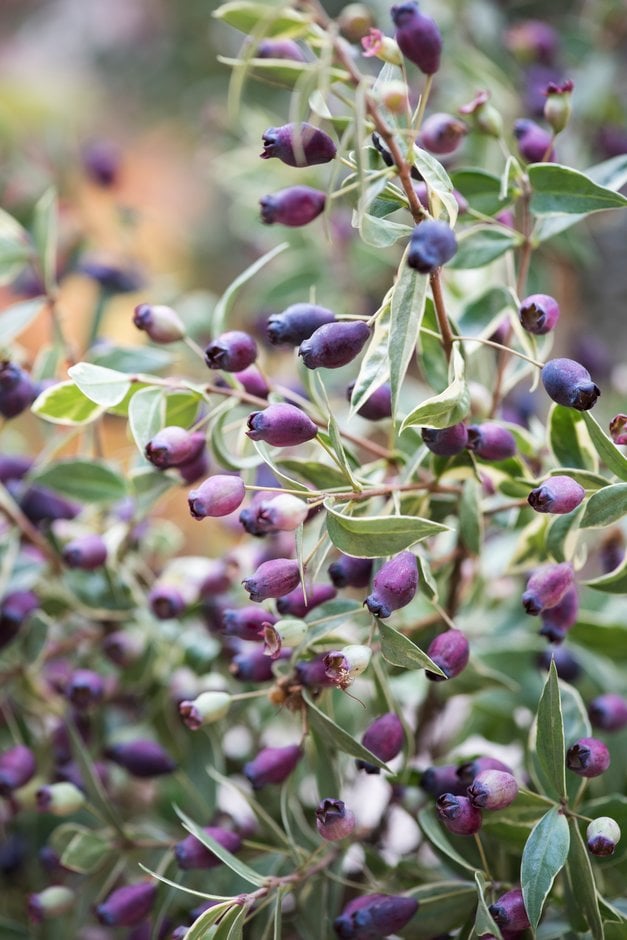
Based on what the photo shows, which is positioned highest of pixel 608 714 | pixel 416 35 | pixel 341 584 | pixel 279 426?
pixel 416 35

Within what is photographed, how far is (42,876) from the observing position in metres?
0.70

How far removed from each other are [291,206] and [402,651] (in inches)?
8.2

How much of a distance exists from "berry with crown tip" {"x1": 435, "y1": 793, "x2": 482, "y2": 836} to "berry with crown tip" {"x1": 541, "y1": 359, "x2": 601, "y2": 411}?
0.19 m

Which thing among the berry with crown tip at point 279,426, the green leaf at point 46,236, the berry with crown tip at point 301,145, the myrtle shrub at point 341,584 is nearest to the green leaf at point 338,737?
the myrtle shrub at point 341,584

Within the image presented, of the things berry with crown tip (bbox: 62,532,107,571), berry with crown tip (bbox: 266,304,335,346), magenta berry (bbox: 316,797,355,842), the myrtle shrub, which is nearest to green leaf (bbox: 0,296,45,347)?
the myrtle shrub

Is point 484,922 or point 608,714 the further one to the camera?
point 608,714

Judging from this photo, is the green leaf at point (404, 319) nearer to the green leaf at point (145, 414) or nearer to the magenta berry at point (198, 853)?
the green leaf at point (145, 414)

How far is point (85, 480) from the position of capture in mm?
617

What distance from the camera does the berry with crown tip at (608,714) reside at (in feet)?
1.94

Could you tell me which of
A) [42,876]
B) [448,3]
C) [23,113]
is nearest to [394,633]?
[42,876]

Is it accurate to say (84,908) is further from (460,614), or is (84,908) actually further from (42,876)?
(460,614)

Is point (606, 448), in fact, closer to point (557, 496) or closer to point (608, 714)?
point (557, 496)

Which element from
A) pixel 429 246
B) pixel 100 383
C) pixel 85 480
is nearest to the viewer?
pixel 429 246

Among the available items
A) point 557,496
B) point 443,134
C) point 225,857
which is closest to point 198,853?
point 225,857
